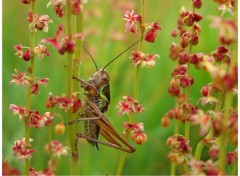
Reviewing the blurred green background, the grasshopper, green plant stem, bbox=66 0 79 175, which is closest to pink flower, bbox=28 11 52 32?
green plant stem, bbox=66 0 79 175

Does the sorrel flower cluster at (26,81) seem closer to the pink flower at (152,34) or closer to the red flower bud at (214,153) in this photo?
the pink flower at (152,34)

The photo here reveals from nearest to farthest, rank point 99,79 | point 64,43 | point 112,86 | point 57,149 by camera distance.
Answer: point 64,43 < point 57,149 < point 99,79 < point 112,86

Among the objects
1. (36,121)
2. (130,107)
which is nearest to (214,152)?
(130,107)

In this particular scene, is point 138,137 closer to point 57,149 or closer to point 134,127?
point 134,127

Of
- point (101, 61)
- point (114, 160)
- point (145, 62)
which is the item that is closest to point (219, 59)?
point (145, 62)

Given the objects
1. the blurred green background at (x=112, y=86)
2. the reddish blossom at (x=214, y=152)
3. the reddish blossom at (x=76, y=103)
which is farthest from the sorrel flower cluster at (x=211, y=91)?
the blurred green background at (x=112, y=86)

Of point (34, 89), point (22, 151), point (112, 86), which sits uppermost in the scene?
point (112, 86)
